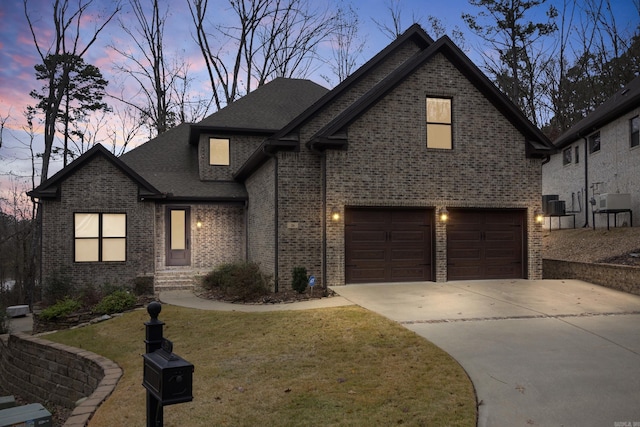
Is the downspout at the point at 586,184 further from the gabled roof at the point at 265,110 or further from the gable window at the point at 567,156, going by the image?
the gabled roof at the point at 265,110

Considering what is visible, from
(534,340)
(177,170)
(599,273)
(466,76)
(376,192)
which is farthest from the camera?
(177,170)

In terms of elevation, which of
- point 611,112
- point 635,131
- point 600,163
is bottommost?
point 600,163

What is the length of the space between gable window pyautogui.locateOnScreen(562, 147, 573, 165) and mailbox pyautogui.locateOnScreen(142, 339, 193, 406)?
85.1ft

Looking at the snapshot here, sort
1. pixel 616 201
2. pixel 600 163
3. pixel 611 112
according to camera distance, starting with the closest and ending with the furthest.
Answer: pixel 616 201 → pixel 611 112 → pixel 600 163

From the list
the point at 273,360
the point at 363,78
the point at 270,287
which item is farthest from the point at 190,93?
the point at 273,360

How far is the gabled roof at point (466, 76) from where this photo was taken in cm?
1274

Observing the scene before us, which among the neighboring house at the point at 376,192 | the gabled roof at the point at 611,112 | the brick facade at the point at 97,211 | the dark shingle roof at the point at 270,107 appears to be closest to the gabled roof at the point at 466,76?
the neighboring house at the point at 376,192

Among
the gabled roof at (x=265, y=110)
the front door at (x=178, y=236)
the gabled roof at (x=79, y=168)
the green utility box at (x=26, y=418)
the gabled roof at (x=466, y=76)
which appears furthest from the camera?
the gabled roof at (x=265, y=110)

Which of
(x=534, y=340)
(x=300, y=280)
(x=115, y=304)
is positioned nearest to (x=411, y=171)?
(x=300, y=280)

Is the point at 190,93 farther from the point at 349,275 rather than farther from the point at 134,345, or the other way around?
the point at 134,345

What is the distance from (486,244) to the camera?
14.2 meters

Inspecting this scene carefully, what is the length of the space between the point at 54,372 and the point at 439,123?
37.8ft

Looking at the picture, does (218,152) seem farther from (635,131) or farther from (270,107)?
(635,131)

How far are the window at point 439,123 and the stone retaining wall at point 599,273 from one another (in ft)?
17.2
